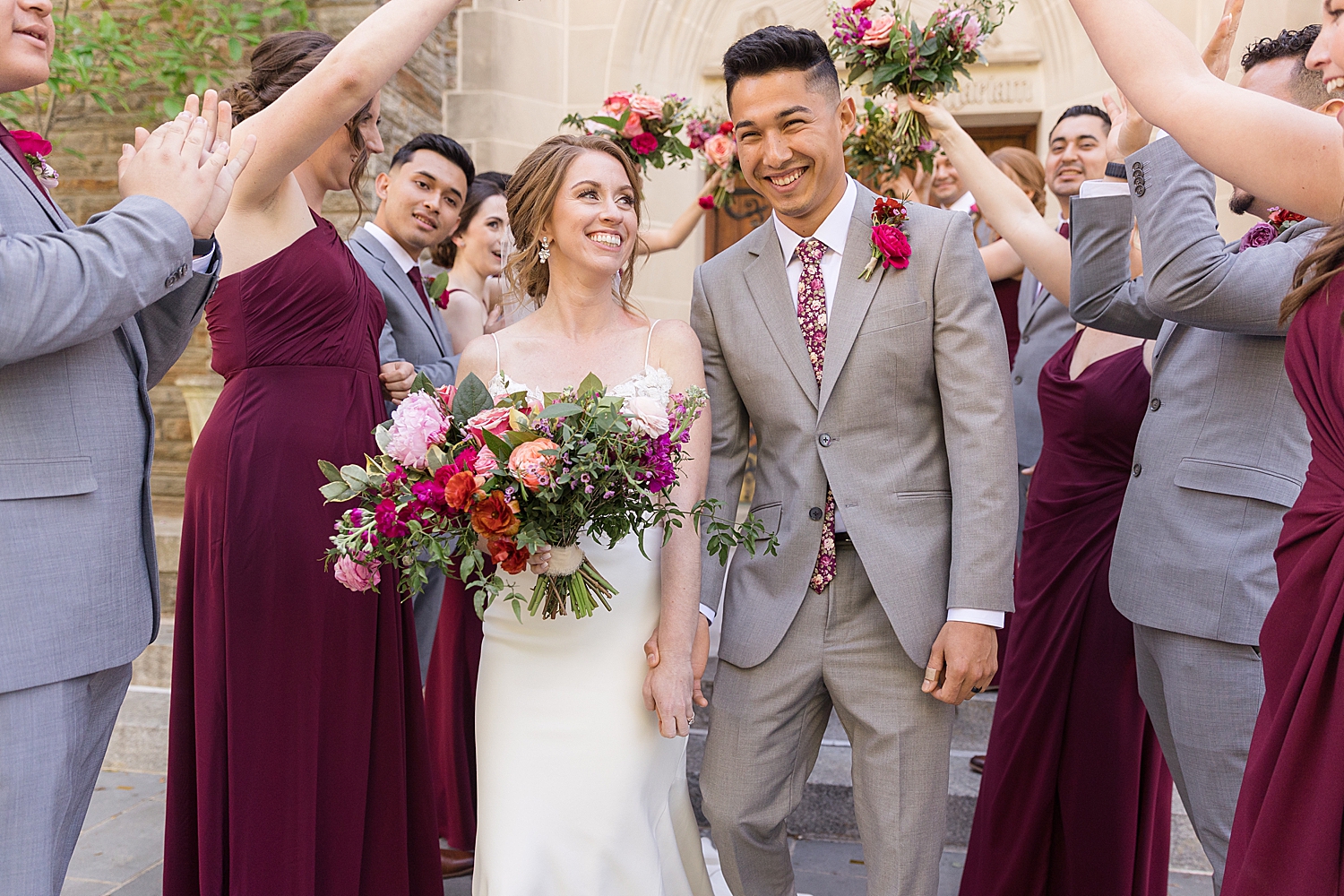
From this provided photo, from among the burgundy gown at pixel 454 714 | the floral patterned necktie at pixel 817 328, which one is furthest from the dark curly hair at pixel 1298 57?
the burgundy gown at pixel 454 714

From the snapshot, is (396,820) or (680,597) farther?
(396,820)

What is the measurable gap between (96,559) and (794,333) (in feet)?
5.46

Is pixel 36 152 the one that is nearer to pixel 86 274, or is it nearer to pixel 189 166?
pixel 189 166

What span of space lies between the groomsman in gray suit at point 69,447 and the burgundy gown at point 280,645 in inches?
28.0

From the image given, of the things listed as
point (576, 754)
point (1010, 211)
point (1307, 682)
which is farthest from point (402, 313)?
point (1307, 682)

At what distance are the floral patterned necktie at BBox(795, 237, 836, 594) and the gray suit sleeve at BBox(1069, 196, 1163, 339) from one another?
2.27 feet

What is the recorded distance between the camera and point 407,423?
87.0 inches

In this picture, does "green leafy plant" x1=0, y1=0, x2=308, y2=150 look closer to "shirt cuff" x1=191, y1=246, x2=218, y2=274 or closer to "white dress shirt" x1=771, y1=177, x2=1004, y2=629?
"shirt cuff" x1=191, y1=246, x2=218, y2=274

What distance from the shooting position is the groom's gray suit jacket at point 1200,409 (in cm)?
216

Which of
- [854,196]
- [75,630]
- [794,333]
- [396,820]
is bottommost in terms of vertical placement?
[396,820]

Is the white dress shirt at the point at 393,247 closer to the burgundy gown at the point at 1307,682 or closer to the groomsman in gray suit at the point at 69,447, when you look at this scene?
the groomsman in gray suit at the point at 69,447

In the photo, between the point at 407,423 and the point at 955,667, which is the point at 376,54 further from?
the point at 955,667

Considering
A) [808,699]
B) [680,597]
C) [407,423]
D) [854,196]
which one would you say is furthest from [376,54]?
[808,699]

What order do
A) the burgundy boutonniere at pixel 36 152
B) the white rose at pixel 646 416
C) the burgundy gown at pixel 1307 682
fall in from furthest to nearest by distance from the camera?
1. the white rose at pixel 646 416
2. the burgundy boutonniere at pixel 36 152
3. the burgundy gown at pixel 1307 682
